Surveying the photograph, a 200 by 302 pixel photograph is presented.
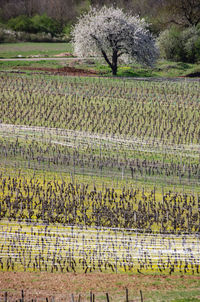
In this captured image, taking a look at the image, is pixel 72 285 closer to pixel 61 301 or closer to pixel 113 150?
pixel 61 301

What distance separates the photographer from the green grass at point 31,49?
5275cm

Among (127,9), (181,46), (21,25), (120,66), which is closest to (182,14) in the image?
(181,46)

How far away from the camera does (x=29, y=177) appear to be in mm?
18344

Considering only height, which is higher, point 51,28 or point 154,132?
point 51,28

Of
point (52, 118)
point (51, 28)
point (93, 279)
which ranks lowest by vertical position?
point (93, 279)

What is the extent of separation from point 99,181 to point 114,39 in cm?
2493

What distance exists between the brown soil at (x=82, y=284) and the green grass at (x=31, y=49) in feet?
132

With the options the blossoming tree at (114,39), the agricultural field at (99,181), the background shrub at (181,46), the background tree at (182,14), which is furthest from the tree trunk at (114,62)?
the background tree at (182,14)

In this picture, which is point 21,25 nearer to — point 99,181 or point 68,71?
point 68,71

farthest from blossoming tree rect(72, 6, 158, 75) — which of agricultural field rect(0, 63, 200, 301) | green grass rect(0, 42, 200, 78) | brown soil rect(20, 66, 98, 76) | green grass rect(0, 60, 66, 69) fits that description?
agricultural field rect(0, 63, 200, 301)

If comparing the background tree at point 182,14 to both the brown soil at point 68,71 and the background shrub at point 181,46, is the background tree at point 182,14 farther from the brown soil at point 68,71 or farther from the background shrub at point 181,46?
the brown soil at point 68,71

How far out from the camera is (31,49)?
57.8 metres

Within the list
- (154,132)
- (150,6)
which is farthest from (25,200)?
(150,6)

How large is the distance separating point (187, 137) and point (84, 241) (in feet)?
38.1
